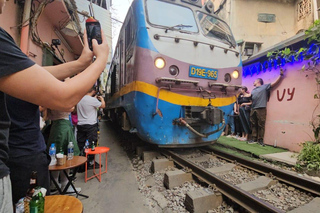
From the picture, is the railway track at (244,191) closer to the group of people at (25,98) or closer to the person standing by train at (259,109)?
the group of people at (25,98)

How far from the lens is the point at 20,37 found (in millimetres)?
3824

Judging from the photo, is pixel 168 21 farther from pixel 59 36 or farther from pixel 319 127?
pixel 59 36

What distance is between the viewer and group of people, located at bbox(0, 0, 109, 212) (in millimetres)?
699

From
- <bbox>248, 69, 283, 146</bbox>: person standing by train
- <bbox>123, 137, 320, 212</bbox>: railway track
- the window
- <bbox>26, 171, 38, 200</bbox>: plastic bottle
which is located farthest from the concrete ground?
the window

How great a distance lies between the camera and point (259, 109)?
5.47 meters

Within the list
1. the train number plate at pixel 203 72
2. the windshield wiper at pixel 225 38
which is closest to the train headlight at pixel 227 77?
the train number plate at pixel 203 72

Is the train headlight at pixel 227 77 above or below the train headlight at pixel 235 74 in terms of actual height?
below

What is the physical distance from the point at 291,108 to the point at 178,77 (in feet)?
→ 11.3

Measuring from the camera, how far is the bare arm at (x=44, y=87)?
27.7 inches

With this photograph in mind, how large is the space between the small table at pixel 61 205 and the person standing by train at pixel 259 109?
5.30 m

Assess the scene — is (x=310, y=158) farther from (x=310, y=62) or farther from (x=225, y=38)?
(x=225, y=38)

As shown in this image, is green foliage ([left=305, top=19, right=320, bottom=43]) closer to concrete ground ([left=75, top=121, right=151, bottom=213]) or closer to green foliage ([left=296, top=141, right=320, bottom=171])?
green foliage ([left=296, top=141, right=320, bottom=171])

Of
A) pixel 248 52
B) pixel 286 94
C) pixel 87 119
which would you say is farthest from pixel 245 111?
pixel 248 52

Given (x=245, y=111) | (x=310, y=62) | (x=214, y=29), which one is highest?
(x=214, y=29)
